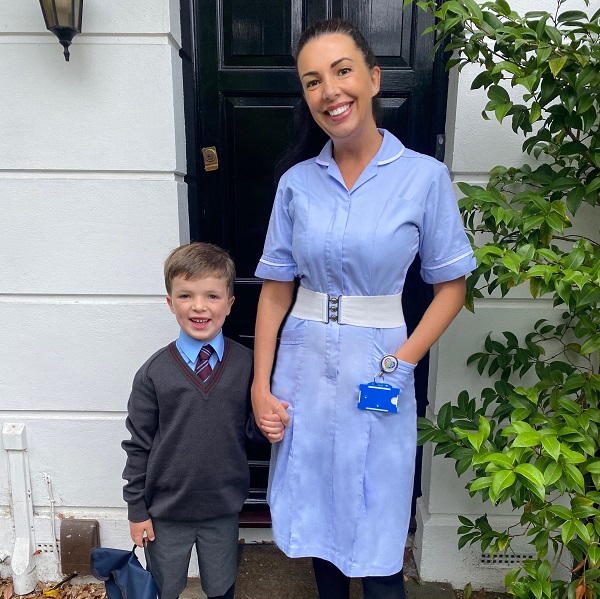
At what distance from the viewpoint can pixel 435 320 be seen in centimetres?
140

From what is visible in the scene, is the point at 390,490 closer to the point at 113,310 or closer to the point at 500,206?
the point at 500,206

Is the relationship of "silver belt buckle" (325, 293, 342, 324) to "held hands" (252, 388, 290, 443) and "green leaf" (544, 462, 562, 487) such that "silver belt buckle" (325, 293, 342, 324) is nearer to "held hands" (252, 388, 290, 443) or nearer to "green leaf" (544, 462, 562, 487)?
"held hands" (252, 388, 290, 443)

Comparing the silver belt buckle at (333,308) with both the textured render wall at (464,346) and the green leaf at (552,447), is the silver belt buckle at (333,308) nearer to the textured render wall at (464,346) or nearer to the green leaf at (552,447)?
the green leaf at (552,447)

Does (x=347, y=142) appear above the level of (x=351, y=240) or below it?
above

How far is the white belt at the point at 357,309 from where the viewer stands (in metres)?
1.41

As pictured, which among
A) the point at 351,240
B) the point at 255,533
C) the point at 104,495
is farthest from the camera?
the point at 255,533

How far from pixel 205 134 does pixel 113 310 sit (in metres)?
0.79

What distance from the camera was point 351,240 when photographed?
1.35 meters

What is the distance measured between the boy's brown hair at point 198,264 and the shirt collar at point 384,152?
0.40 m

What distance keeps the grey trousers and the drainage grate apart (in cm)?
109

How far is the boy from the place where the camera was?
4.85 feet

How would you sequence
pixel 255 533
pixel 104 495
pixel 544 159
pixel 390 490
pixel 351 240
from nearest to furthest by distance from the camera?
1. pixel 351 240
2. pixel 390 490
3. pixel 544 159
4. pixel 104 495
5. pixel 255 533

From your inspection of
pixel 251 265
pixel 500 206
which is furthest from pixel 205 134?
pixel 500 206

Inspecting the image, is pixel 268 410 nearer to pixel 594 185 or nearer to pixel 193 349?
pixel 193 349
